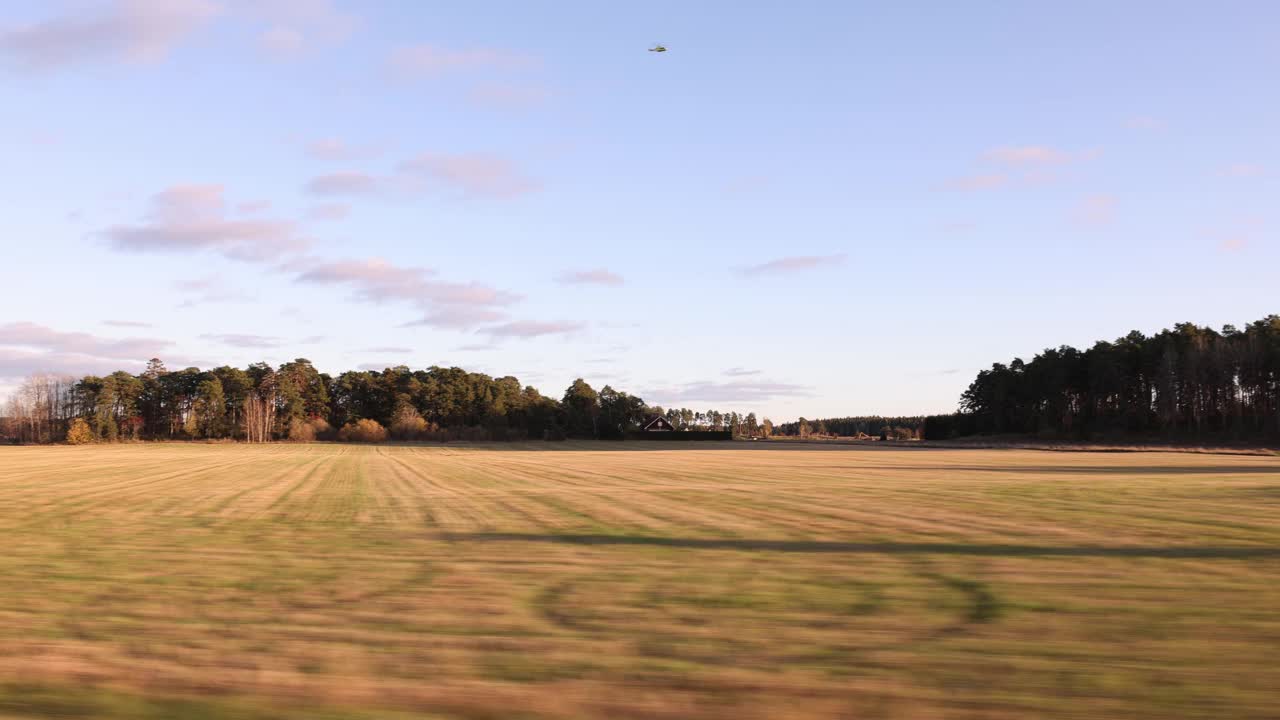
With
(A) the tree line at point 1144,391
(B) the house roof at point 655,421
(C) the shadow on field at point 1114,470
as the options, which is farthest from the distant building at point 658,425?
(C) the shadow on field at point 1114,470

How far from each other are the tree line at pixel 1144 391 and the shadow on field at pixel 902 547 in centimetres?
8554

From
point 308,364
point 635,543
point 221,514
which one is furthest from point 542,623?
point 308,364

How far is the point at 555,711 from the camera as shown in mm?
4684

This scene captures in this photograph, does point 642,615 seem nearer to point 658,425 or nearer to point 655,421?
point 655,421

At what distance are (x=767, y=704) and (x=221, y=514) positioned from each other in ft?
43.0

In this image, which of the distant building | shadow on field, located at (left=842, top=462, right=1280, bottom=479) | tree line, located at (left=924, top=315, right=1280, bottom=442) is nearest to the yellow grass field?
shadow on field, located at (left=842, top=462, right=1280, bottom=479)

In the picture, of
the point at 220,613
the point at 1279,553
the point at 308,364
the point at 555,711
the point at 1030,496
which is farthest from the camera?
the point at 308,364

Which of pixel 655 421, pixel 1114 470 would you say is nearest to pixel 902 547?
pixel 1114 470

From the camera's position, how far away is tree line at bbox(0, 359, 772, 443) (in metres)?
114

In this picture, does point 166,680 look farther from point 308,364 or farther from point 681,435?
point 308,364

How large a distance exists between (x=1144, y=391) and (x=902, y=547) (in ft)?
348

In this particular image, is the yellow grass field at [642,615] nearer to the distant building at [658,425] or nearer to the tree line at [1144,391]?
the tree line at [1144,391]

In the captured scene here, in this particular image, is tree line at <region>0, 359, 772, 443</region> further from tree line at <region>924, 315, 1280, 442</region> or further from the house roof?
tree line at <region>924, 315, 1280, 442</region>

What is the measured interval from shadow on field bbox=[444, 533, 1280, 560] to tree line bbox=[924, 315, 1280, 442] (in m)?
85.5
